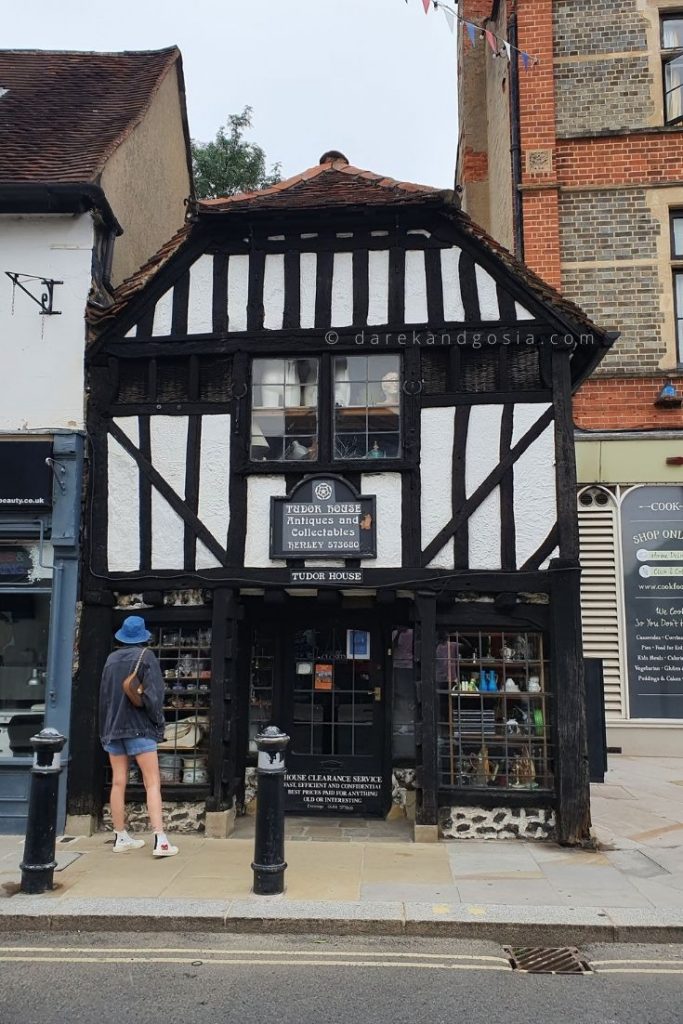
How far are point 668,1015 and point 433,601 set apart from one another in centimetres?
402

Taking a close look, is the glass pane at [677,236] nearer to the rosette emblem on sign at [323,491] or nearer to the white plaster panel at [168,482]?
the rosette emblem on sign at [323,491]

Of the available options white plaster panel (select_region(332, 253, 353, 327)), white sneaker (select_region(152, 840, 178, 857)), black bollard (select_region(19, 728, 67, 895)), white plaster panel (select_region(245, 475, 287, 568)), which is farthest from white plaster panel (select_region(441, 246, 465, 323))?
white sneaker (select_region(152, 840, 178, 857))

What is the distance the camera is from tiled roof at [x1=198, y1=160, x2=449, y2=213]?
819 cm

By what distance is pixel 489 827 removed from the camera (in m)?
7.51

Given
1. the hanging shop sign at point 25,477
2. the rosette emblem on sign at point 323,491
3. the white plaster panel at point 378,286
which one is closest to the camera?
the rosette emblem on sign at point 323,491

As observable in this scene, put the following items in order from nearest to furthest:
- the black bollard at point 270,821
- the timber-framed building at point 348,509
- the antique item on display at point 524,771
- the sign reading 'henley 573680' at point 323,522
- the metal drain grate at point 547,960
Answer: the metal drain grate at point 547,960 < the black bollard at point 270,821 < the antique item on display at point 524,771 < the timber-framed building at point 348,509 < the sign reading 'henley 573680' at point 323,522

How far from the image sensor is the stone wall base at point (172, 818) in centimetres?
782

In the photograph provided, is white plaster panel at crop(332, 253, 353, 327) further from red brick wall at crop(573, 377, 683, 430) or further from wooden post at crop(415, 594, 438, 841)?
red brick wall at crop(573, 377, 683, 430)

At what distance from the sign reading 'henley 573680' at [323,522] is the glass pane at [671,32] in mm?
9037

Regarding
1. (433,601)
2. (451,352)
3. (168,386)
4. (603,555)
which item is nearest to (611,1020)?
(433,601)

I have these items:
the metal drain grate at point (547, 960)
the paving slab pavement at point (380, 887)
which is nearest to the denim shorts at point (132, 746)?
the paving slab pavement at point (380, 887)

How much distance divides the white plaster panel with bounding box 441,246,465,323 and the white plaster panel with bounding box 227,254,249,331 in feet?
6.43

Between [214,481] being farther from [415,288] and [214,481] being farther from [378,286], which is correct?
[415,288]

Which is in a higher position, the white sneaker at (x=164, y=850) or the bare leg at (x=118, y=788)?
the bare leg at (x=118, y=788)
